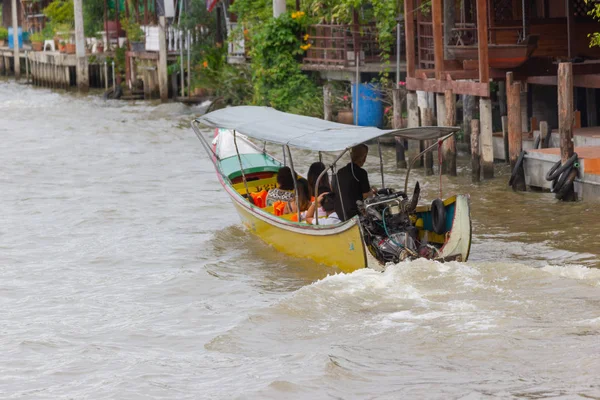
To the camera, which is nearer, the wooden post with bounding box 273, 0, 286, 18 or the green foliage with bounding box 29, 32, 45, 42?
the wooden post with bounding box 273, 0, 286, 18

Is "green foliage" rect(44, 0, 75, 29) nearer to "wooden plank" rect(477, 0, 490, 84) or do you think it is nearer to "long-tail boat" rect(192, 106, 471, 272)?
"wooden plank" rect(477, 0, 490, 84)

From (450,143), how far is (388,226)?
665cm

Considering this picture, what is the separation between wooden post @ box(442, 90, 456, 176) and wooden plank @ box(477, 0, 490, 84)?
0.77 metres

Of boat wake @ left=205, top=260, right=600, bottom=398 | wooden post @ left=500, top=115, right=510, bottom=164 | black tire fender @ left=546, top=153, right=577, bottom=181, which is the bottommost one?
boat wake @ left=205, top=260, right=600, bottom=398

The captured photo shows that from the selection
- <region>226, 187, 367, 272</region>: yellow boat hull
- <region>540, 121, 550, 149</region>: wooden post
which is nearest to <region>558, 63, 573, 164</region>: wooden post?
<region>540, 121, 550, 149</region>: wooden post

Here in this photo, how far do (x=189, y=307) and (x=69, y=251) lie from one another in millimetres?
4000

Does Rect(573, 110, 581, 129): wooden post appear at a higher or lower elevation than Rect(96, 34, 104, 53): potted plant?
lower

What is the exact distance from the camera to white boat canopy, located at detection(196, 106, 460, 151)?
487 inches

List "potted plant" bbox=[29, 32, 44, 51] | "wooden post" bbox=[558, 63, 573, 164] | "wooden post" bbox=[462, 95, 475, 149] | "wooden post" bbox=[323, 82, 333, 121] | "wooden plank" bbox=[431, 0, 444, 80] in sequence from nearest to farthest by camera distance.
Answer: "wooden post" bbox=[558, 63, 573, 164] < "wooden plank" bbox=[431, 0, 444, 80] < "wooden post" bbox=[462, 95, 475, 149] < "wooden post" bbox=[323, 82, 333, 121] < "potted plant" bbox=[29, 32, 44, 51]

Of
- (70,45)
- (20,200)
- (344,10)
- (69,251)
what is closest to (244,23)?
(344,10)

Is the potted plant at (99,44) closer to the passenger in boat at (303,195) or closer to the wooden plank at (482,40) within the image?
the wooden plank at (482,40)

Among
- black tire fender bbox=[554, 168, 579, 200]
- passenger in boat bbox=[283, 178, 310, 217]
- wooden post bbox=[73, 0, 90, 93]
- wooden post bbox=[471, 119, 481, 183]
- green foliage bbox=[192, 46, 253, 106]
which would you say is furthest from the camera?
wooden post bbox=[73, 0, 90, 93]

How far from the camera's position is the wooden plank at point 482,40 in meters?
17.8

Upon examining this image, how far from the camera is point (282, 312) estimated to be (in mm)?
11461
